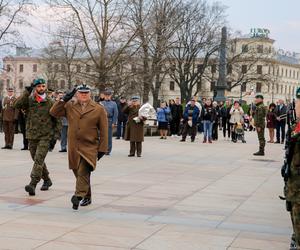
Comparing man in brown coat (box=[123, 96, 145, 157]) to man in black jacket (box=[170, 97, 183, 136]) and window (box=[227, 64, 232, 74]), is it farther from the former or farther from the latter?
window (box=[227, 64, 232, 74])

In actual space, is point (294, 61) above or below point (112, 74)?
above

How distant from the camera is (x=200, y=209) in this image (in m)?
8.61

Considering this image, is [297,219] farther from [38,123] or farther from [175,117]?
[175,117]

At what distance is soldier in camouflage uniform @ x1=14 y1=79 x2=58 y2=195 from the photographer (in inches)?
368

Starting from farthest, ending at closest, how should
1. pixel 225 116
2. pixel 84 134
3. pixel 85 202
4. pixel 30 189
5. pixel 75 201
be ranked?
pixel 225 116, pixel 30 189, pixel 85 202, pixel 84 134, pixel 75 201

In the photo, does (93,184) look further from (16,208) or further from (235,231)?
(235,231)

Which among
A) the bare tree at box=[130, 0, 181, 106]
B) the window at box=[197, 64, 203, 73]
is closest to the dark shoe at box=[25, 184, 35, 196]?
the bare tree at box=[130, 0, 181, 106]

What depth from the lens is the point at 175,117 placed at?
87.9ft

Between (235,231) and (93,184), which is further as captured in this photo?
(93,184)

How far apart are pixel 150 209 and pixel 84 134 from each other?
1.38 metres

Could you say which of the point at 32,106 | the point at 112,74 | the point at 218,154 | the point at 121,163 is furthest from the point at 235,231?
the point at 112,74

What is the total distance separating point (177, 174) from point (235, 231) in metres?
A: 5.52

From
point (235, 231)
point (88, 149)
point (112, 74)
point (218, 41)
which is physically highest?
point (218, 41)

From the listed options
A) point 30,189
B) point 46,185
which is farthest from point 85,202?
point 46,185
